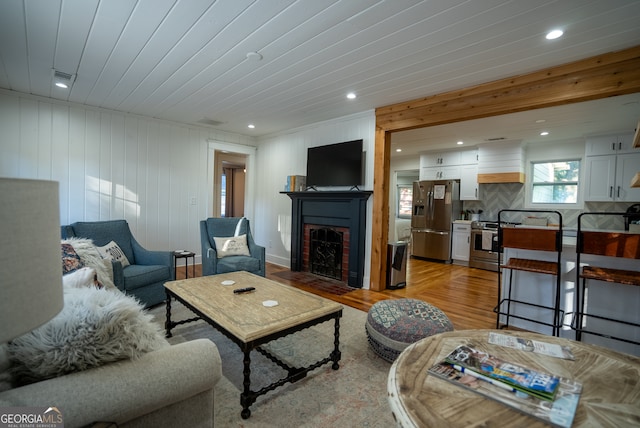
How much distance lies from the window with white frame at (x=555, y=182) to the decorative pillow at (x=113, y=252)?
6863 mm

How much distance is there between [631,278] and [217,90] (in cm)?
426

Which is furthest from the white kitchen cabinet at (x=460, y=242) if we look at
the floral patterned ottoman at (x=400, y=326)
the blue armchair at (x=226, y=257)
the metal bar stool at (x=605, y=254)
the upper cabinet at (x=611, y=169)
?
the blue armchair at (x=226, y=257)

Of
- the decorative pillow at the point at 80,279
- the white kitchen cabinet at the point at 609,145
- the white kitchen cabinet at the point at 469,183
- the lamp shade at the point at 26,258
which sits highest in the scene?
the white kitchen cabinet at the point at 609,145

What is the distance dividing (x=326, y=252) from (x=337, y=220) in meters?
0.61

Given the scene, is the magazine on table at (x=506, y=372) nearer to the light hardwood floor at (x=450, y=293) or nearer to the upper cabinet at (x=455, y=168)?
the light hardwood floor at (x=450, y=293)

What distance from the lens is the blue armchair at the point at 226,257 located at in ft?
12.1

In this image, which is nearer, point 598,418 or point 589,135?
point 598,418

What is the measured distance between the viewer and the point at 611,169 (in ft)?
15.2

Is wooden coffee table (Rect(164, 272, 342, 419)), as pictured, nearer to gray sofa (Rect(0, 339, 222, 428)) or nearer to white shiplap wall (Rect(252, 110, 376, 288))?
gray sofa (Rect(0, 339, 222, 428))

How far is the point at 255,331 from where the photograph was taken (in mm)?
1633

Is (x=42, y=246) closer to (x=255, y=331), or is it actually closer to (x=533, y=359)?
(x=255, y=331)

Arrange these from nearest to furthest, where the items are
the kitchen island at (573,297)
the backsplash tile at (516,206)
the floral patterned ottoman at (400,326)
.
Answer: the floral patterned ottoman at (400,326)
the kitchen island at (573,297)
the backsplash tile at (516,206)

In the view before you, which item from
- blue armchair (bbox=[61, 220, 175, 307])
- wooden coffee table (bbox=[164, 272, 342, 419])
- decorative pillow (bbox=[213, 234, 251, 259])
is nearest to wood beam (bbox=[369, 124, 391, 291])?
decorative pillow (bbox=[213, 234, 251, 259])

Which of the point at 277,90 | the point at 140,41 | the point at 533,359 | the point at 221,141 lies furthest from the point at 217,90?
the point at 533,359
